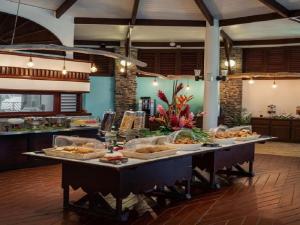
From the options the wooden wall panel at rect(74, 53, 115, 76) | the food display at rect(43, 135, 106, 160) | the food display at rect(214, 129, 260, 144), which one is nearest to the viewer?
the food display at rect(43, 135, 106, 160)

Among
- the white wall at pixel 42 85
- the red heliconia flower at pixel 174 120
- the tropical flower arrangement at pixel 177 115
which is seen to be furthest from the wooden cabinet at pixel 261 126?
the red heliconia flower at pixel 174 120

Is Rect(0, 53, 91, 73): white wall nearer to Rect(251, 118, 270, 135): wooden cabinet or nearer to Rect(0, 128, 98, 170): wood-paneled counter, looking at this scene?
Rect(0, 128, 98, 170): wood-paneled counter

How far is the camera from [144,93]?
14.9m

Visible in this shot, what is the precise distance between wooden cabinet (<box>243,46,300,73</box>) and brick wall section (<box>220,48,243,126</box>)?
30cm

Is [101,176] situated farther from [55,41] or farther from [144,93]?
[144,93]

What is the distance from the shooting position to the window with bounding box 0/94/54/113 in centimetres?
899

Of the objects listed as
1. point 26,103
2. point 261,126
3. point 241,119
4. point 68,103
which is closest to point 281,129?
point 261,126

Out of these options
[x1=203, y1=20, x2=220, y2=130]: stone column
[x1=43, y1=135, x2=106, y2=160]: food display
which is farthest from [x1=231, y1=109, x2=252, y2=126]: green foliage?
[x1=43, y1=135, x2=106, y2=160]: food display

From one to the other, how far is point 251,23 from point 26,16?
207 inches

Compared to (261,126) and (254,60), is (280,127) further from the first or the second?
(254,60)

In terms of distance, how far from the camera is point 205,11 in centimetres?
982

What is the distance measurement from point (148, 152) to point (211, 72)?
613 centimetres

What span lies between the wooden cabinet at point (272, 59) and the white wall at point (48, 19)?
6.49 metres

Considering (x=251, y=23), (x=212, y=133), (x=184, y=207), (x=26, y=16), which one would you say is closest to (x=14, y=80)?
(x=26, y=16)
